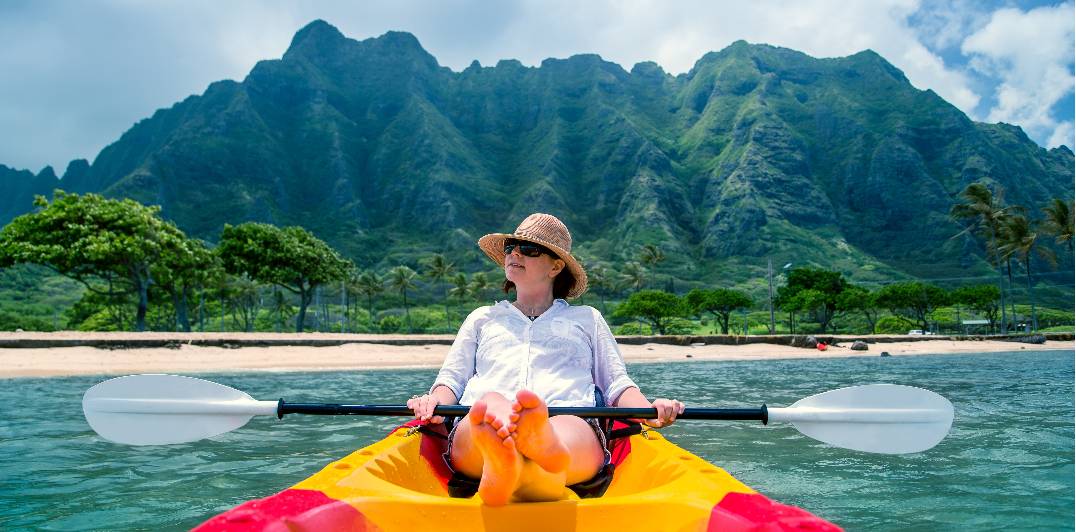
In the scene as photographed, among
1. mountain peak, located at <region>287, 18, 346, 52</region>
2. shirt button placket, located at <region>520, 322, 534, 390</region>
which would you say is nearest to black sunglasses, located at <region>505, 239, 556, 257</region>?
shirt button placket, located at <region>520, 322, 534, 390</region>

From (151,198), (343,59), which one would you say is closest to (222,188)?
(151,198)

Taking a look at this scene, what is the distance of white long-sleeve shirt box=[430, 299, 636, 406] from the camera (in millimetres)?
3055

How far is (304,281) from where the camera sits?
48781 mm

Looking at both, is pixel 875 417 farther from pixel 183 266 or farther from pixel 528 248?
pixel 183 266

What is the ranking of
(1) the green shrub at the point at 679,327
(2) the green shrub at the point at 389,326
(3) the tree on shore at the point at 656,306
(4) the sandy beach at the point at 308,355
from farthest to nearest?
(2) the green shrub at the point at 389,326
(1) the green shrub at the point at 679,327
(3) the tree on shore at the point at 656,306
(4) the sandy beach at the point at 308,355

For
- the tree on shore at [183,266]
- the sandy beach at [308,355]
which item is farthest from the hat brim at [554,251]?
the tree on shore at [183,266]

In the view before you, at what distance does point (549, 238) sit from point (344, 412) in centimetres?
127

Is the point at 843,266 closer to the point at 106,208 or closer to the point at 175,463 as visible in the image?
the point at 106,208

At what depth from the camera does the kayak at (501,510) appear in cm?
205

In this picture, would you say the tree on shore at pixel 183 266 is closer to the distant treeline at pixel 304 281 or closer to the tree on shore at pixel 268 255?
the distant treeline at pixel 304 281

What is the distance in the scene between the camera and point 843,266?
4013 inches

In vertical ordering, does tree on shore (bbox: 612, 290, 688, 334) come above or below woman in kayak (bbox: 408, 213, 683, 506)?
above

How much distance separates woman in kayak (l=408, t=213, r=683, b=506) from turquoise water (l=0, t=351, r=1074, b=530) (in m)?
2.09

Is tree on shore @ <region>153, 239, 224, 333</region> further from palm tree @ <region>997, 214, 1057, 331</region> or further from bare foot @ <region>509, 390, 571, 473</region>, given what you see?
palm tree @ <region>997, 214, 1057, 331</region>
